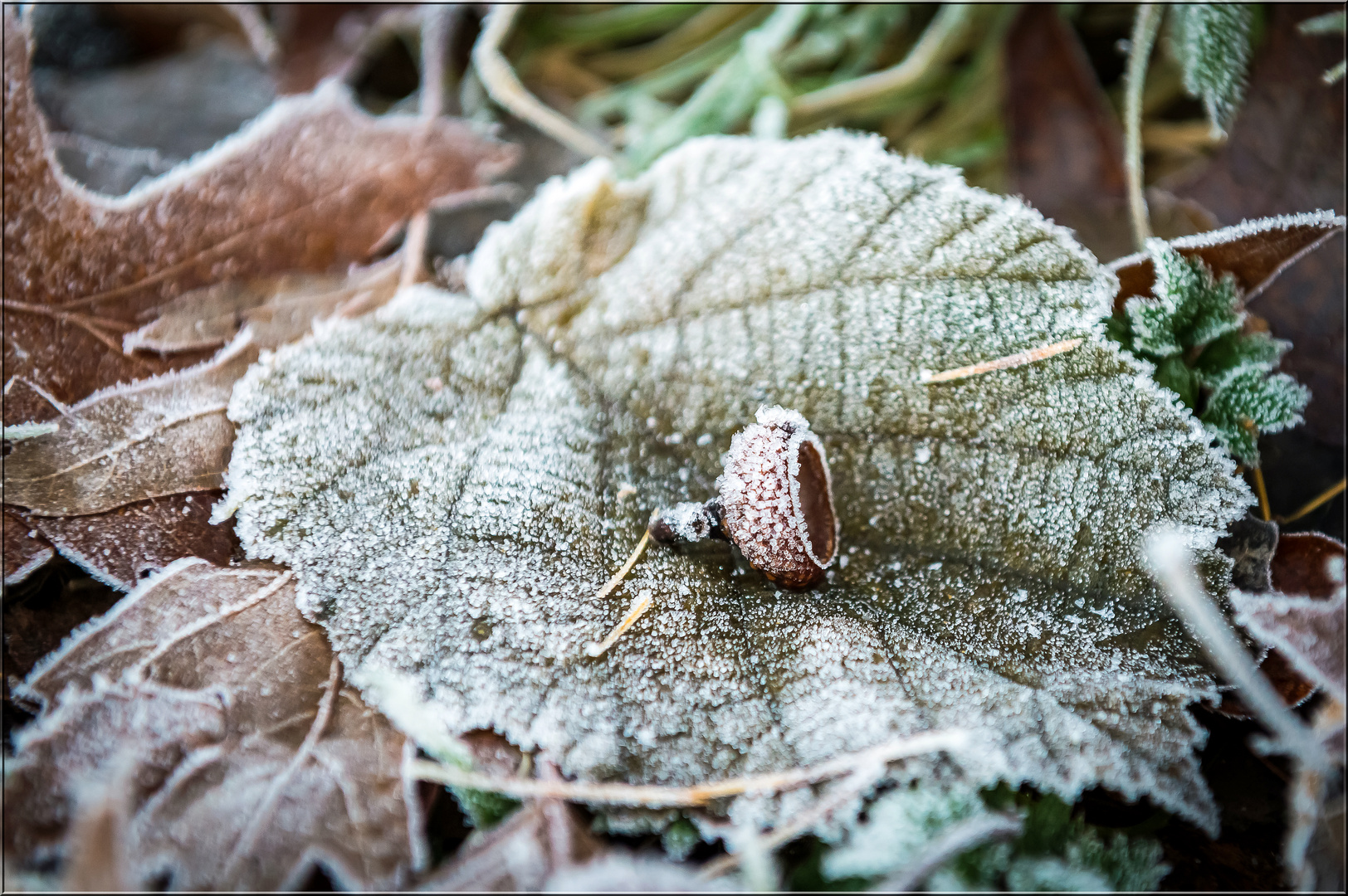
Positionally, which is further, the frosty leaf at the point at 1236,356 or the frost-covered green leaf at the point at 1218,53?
the frost-covered green leaf at the point at 1218,53

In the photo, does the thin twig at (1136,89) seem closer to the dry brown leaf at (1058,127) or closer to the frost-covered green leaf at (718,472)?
the dry brown leaf at (1058,127)

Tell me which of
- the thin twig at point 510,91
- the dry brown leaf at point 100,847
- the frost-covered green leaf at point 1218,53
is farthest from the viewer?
the thin twig at point 510,91

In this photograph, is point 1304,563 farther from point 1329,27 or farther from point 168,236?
point 168,236

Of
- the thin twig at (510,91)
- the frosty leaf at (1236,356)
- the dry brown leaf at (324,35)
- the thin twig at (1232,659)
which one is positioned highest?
the dry brown leaf at (324,35)

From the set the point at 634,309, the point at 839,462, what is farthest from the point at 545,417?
the point at 839,462

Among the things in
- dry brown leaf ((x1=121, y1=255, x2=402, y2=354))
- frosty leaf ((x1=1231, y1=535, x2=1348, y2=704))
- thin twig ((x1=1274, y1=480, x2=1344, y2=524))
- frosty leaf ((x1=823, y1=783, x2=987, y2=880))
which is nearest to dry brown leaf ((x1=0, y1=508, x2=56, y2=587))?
dry brown leaf ((x1=121, y1=255, x2=402, y2=354))

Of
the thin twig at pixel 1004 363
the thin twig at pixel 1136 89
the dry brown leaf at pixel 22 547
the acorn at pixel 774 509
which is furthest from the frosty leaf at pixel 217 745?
the thin twig at pixel 1136 89

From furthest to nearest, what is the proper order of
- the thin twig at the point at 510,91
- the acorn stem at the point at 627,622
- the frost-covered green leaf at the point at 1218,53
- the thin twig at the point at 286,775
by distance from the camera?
the thin twig at the point at 510,91 < the frost-covered green leaf at the point at 1218,53 < the acorn stem at the point at 627,622 < the thin twig at the point at 286,775
